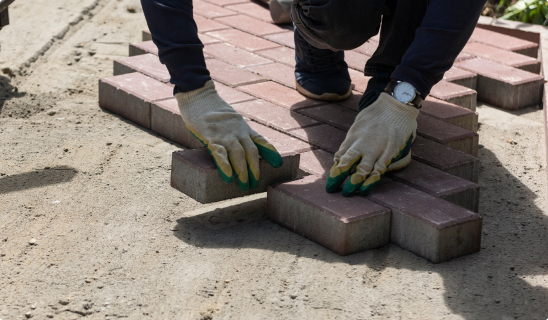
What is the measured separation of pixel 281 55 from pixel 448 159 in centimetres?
159

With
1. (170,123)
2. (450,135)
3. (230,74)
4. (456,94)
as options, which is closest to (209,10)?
(230,74)

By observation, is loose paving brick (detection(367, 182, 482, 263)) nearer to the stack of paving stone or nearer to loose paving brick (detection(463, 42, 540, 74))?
the stack of paving stone

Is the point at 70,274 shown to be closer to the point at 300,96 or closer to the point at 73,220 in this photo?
the point at 73,220

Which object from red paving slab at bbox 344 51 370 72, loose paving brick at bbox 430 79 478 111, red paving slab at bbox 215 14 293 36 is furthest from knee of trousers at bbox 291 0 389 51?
red paving slab at bbox 215 14 293 36

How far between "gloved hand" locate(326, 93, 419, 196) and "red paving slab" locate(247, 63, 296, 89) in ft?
3.90

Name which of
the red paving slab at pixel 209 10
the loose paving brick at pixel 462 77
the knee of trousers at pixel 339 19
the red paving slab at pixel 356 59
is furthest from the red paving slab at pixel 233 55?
the loose paving brick at pixel 462 77

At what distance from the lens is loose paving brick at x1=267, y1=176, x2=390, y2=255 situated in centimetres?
215

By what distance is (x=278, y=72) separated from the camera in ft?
12.0

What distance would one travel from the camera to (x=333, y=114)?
3.13m

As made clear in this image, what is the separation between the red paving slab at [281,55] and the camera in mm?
3848

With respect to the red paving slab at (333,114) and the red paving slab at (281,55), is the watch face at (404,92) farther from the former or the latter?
the red paving slab at (281,55)

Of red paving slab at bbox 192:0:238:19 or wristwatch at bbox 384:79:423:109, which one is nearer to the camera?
wristwatch at bbox 384:79:423:109

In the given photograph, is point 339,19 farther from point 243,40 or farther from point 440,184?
point 243,40

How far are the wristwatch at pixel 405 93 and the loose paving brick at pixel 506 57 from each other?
1956 millimetres
